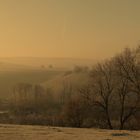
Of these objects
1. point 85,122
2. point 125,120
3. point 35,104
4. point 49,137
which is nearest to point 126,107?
point 125,120

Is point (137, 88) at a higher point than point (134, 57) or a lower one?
lower

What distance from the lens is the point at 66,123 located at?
50625 mm

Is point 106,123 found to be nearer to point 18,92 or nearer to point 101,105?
point 101,105

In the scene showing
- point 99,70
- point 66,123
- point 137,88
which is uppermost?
point 99,70

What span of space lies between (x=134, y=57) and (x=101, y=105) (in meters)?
8.45

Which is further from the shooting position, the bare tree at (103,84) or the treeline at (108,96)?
the bare tree at (103,84)

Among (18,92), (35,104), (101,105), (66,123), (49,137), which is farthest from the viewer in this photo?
(18,92)

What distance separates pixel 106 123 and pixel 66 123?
649 cm

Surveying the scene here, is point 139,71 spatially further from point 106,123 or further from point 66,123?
point 66,123

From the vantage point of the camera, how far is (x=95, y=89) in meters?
47.6

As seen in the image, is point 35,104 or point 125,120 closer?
point 125,120

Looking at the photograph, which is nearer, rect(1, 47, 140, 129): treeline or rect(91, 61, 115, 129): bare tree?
rect(1, 47, 140, 129): treeline

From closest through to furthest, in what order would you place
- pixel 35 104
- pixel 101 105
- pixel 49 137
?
1. pixel 49 137
2. pixel 101 105
3. pixel 35 104

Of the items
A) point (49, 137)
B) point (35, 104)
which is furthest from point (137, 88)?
point (35, 104)
